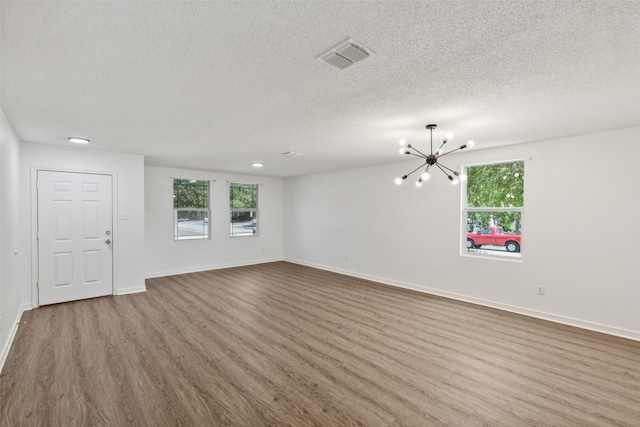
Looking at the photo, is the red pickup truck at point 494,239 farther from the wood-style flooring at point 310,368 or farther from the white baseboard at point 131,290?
the white baseboard at point 131,290

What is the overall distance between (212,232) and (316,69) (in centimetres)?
603

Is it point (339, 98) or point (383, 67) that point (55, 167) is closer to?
point (339, 98)

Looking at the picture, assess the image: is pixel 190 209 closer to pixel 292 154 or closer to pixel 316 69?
pixel 292 154

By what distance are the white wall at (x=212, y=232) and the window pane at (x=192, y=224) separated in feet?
0.48

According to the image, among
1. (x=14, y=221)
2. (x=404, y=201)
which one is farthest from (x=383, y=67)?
(x=14, y=221)

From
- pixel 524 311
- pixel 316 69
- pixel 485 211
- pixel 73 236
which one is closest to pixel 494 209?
pixel 485 211

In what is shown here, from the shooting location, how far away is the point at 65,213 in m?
4.64

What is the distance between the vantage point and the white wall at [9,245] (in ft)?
9.53

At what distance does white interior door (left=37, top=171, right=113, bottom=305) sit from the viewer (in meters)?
4.48

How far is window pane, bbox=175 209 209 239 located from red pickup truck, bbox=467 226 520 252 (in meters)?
5.78

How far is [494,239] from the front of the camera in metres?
4.69

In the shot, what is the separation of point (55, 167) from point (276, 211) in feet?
16.3

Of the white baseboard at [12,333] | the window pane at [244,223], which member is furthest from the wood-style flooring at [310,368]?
the window pane at [244,223]

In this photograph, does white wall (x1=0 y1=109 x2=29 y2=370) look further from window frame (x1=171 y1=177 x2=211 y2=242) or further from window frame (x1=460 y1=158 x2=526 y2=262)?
window frame (x1=460 y1=158 x2=526 y2=262)
